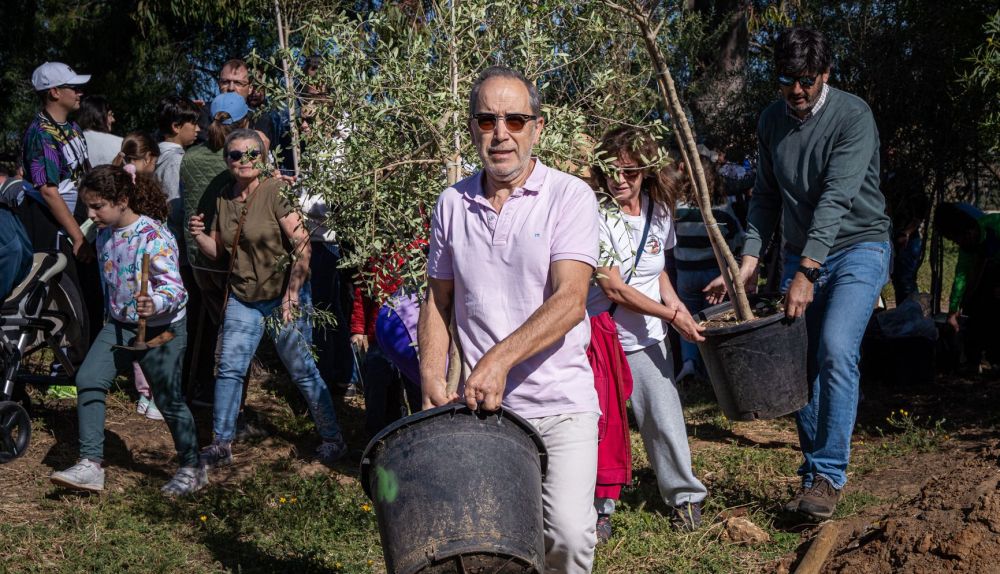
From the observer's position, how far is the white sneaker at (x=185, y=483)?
232 inches

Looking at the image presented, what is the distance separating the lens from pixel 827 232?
4.86 meters

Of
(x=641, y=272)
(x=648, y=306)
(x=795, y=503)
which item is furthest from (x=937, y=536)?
(x=641, y=272)

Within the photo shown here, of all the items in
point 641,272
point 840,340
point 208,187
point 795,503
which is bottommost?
point 795,503

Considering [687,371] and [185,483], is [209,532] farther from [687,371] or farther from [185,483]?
[687,371]

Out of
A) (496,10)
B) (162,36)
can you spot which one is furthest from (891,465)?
(162,36)

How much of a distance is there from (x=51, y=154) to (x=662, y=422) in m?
4.68

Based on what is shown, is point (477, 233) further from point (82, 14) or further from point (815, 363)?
point (82, 14)

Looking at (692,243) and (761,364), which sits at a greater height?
(692,243)

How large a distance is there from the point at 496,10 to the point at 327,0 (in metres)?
2.09

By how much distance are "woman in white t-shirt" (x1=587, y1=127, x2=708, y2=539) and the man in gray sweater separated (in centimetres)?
48

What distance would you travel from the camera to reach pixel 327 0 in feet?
20.8

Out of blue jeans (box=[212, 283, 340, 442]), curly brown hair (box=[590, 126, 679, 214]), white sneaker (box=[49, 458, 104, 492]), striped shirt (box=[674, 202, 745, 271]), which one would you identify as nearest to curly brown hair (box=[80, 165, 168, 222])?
blue jeans (box=[212, 283, 340, 442])

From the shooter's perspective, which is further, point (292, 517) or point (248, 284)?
point (248, 284)

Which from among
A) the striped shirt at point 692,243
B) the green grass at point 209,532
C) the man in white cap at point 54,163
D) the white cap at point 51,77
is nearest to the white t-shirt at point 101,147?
the man in white cap at point 54,163
